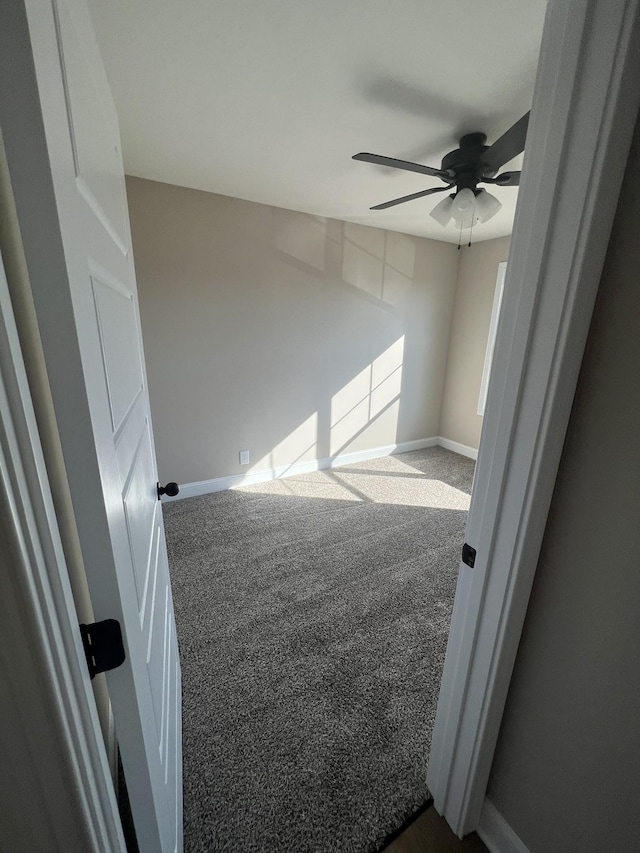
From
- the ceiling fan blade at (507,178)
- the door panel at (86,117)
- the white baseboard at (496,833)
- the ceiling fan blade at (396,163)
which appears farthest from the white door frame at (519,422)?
the ceiling fan blade at (507,178)

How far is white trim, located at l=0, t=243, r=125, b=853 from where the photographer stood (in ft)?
1.20

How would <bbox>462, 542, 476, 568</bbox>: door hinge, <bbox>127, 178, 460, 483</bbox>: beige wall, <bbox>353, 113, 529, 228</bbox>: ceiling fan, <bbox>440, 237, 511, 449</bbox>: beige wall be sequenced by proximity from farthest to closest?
<bbox>440, 237, 511, 449</bbox>: beige wall → <bbox>127, 178, 460, 483</bbox>: beige wall → <bbox>353, 113, 529, 228</bbox>: ceiling fan → <bbox>462, 542, 476, 568</bbox>: door hinge

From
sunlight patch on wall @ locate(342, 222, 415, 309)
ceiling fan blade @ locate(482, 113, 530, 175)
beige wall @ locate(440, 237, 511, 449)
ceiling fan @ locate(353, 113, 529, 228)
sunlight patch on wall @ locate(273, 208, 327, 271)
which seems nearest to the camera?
ceiling fan blade @ locate(482, 113, 530, 175)

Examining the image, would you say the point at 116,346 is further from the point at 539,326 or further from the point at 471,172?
the point at 471,172

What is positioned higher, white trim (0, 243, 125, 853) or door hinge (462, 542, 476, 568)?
white trim (0, 243, 125, 853)

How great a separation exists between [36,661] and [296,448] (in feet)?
10.2

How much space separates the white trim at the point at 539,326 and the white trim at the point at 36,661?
2.71 ft

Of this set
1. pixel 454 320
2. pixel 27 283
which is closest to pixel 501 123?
pixel 27 283

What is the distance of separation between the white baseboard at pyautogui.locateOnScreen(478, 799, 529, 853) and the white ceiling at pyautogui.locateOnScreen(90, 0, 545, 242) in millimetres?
2420

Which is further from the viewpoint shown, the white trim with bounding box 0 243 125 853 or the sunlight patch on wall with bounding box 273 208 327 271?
the sunlight patch on wall with bounding box 273 208 327 271

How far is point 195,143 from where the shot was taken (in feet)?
6.05

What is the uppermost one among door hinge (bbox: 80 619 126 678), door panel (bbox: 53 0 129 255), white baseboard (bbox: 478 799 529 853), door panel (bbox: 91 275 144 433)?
door panel (bbox: 53 0 129 255)

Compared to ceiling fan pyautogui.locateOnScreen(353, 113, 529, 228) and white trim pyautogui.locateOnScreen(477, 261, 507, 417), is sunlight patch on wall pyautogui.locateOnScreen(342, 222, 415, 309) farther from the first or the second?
ceiling fan pyautogui.locateOnScreen(353, 113, 529, 228)

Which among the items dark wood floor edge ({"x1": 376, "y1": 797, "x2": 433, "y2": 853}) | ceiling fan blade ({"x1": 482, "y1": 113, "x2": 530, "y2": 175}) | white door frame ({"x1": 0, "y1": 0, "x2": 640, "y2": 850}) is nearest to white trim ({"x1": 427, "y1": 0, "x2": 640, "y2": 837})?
white door frame ({"x1": 0, "y1": 0, "x2": 640, "y2": 850})
